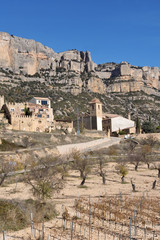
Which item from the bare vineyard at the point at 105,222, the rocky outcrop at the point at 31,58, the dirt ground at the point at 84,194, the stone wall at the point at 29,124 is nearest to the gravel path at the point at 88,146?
the dirt ground at the point at 84,194

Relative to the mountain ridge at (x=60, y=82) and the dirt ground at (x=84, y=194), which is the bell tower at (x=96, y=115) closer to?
the mountain ridge at (x=60, y=82)

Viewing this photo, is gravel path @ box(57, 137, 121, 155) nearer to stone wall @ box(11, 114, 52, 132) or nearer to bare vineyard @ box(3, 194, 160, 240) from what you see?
stone wall @ box(11, 114, 52, 132)

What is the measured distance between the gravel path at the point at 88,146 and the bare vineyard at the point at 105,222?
1213 inches

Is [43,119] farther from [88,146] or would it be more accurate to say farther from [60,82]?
[60,82]

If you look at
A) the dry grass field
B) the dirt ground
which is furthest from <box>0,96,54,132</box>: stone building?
the dry grass field

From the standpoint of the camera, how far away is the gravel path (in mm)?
56750

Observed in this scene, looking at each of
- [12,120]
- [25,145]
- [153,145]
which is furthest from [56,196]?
[153,145]

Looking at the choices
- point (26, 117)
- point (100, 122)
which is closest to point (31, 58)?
point (100, 122)

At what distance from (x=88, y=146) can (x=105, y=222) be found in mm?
47152

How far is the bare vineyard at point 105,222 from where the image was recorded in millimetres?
17062

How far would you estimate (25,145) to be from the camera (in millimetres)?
52750

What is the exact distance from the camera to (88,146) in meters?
67.1

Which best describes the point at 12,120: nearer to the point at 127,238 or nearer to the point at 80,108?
the point at 127,238

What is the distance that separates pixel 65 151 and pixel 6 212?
37.7 m
